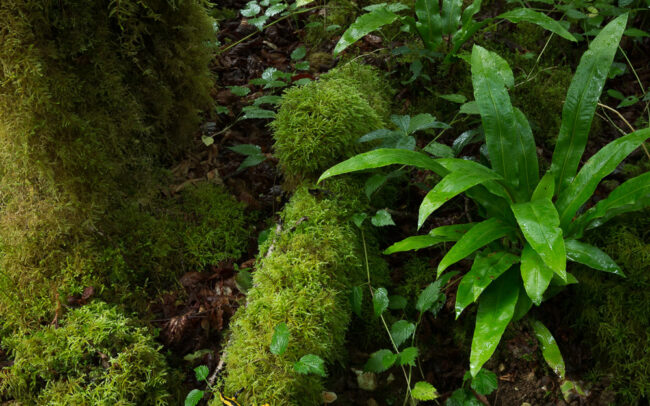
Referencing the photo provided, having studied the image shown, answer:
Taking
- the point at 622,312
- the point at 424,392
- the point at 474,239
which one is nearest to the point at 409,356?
the point at 424,392

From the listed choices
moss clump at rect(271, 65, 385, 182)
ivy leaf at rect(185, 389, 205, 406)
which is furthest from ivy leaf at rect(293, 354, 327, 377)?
moss clump at rect(271, 65, 385, 182)

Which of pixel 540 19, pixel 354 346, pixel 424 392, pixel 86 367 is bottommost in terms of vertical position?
pixel 354 346

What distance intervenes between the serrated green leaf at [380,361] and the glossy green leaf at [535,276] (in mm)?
589

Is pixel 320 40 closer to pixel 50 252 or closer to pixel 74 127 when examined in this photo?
pixel 74 127

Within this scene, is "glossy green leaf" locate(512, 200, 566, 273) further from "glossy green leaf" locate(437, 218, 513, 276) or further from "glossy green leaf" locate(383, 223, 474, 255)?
"glossy green leaf" locate(383, 223, 474, 255)

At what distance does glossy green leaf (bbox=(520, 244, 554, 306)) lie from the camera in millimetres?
1755

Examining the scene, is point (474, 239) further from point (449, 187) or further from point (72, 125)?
point (72, 125)

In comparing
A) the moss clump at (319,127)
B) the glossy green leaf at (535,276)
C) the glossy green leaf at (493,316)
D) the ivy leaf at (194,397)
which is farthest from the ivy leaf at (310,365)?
the moss clump at (319,127)

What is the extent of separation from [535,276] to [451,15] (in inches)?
75.3

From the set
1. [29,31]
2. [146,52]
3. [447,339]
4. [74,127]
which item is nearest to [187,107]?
[146,52]

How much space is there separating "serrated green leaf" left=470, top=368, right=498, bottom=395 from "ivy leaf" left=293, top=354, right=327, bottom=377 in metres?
0.66

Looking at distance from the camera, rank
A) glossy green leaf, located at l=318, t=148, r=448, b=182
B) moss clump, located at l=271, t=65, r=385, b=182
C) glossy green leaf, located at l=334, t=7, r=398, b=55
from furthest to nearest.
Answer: glossy green leaf, located at l=334, t=7, r=398, b=55, moss clump, located at l=271, t=65, r=385, b=182, glossy green leaf, located at l=318, t=148, r=448, b=182

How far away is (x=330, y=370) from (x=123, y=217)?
1.33m

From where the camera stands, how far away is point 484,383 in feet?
6.10
